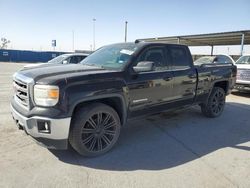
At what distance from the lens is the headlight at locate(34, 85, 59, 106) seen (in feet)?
10.0

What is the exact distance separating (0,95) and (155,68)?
6453mm

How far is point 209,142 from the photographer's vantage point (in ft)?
14.6

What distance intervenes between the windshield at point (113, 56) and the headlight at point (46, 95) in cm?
133

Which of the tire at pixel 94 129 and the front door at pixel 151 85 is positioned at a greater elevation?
the front door at pixel 151 85

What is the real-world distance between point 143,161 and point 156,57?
213 centimetres

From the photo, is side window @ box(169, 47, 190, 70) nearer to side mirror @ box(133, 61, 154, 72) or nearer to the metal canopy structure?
side mirror @ box(133, 61, 154, 72)

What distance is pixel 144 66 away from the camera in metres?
3.97

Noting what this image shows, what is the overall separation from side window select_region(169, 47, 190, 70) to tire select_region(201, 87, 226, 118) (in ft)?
4.75

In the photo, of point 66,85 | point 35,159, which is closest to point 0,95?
point 35,159

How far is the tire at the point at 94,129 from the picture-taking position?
3408 millimetres

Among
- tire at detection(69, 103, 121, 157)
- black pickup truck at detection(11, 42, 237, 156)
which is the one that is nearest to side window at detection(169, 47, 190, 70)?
black pickup truck at detection(11, 42, 237, 156)

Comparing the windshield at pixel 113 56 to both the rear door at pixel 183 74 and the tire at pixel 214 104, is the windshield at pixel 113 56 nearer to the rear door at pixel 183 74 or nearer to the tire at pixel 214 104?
the rear door at pixel 183 74

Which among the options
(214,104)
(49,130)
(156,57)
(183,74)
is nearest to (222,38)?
(214,104)

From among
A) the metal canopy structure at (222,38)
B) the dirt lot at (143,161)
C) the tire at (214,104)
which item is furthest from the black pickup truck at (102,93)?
the metal canopy structure at (222,38)
